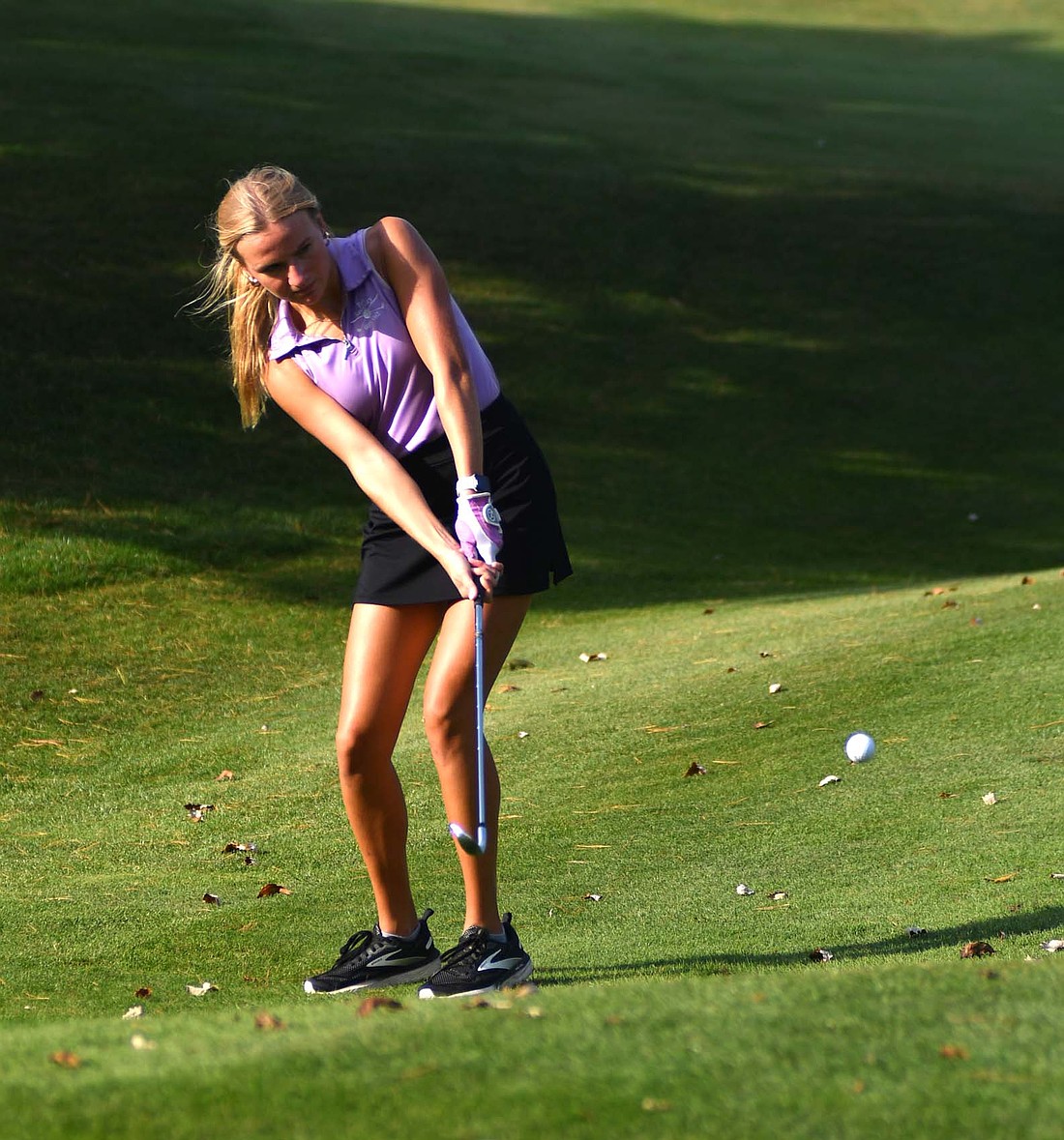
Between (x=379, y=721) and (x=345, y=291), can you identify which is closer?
(x=345, y=291)

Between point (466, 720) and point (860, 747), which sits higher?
point (466, 720)

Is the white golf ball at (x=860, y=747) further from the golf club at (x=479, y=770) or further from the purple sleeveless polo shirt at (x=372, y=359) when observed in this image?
the purple sleeveless polo shirt at (x=372, y=359)


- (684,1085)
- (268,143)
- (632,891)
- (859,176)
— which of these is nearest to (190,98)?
(268,143)

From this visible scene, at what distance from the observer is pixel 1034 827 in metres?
5.88

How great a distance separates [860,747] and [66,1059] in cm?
436

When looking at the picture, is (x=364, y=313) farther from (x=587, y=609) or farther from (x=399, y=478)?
(x=587, y=609)

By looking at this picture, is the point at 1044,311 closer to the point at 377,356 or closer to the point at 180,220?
the point at 180,220

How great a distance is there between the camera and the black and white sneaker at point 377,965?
4.39m

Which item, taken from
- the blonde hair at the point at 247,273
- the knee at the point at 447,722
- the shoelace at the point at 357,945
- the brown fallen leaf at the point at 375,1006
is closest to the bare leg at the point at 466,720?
the knee at the point at 447,722

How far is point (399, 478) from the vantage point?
4020 millimetres

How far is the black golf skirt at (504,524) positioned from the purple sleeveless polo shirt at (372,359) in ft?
0.24

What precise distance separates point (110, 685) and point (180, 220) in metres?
12.0

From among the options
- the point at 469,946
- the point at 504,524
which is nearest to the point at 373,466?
the point at 504,524

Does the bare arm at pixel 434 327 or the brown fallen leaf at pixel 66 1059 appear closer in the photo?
the brown fallen leaf at pixel 66 1059
